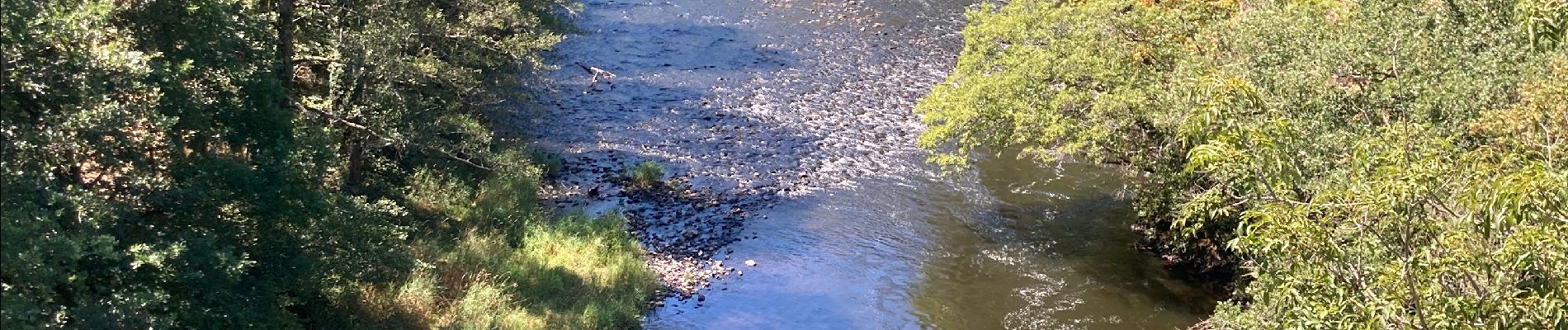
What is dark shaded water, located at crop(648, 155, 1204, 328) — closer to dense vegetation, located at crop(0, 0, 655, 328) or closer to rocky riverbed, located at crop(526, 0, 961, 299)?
rocky riverbed, located at crop(526, 0, 961, 299)

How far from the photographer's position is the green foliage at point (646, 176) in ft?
85.6

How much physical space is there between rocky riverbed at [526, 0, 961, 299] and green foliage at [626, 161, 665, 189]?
0.24 metres

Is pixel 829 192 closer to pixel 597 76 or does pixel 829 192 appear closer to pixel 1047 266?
pixel 1047 266

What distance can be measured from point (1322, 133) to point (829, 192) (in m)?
12.3

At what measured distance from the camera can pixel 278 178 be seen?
46.1 feet

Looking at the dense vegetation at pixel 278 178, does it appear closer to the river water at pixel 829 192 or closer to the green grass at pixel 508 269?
the green grass at pixel 508 269

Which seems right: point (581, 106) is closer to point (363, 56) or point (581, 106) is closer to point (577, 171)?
point (577, 171)

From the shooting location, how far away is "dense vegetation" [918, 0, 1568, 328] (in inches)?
359

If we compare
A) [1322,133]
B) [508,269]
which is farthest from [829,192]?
[1322,133]

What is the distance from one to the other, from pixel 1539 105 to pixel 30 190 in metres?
15.7

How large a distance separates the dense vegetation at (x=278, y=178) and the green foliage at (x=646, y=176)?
262 cm

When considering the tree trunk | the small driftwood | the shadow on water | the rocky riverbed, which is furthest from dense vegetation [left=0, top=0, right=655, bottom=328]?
the small driftwood

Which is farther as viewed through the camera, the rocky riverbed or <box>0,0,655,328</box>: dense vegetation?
the rocky riverbed

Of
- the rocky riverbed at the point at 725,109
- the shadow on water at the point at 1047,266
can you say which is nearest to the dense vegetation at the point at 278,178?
the rocky riverbed at the point at 725,109
